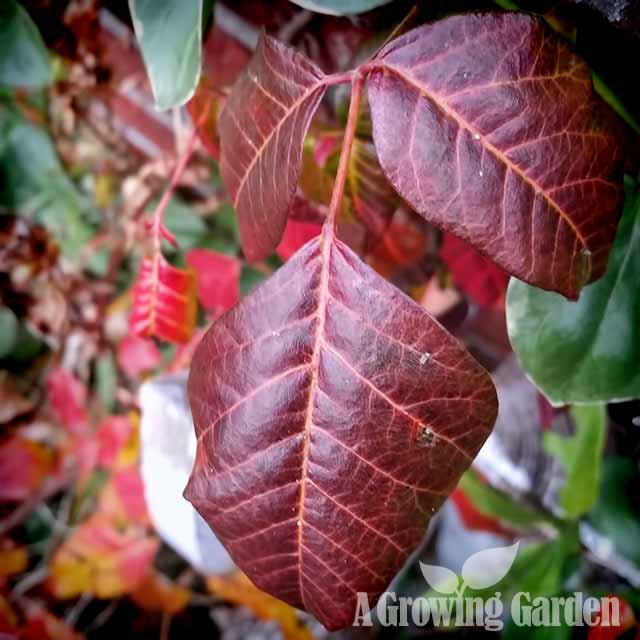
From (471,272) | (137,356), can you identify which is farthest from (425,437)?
(137,356)

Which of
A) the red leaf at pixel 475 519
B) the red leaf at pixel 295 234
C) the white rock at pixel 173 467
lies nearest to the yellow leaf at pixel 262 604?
the white rock at pixel 173 467

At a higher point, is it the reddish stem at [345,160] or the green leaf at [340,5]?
the green leaf at [340,5]

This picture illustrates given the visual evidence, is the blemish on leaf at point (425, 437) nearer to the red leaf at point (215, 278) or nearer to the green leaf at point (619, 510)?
the green leaf at point (619, 510)

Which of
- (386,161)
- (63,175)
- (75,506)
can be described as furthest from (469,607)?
(63,175)

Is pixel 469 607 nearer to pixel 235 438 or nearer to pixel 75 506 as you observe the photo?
pixel 235 438

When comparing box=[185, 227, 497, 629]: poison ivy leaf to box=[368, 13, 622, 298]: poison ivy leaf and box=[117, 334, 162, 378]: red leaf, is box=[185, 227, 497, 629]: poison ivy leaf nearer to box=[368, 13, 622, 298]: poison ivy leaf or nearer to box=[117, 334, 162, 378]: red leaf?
box=[368, 13, 622, 298]: poison ivy leaf
